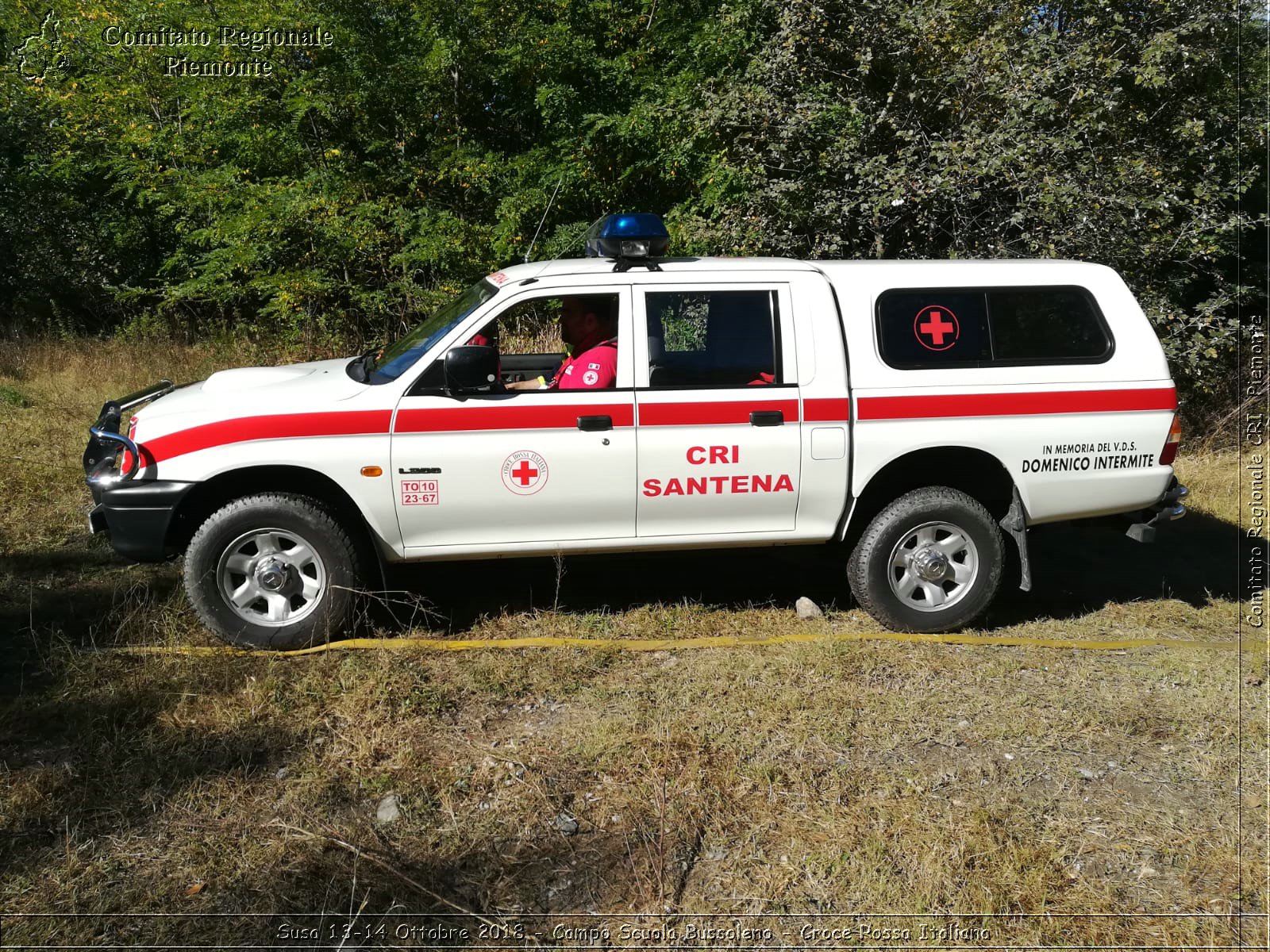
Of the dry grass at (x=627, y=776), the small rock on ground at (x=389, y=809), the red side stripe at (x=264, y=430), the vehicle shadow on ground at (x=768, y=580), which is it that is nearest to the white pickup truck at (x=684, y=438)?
the red side stripe at (x=264, y=430)

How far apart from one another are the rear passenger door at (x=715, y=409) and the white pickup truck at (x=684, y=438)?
0.04 ft

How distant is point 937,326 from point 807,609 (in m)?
1.79

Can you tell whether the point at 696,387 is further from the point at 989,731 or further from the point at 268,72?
the point at 268,72

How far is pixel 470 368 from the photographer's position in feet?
14.6

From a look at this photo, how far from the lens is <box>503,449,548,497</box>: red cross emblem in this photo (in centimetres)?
461

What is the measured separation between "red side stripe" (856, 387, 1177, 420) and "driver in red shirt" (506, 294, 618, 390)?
4.37 feet

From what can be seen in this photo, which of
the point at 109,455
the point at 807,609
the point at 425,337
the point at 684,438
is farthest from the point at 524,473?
the point at 109,455

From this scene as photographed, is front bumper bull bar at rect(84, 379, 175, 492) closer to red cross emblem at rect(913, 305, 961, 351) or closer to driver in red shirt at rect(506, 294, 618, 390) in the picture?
driver in red shirt at rect(506, 294, 618, 390)

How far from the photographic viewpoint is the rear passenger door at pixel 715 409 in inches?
185

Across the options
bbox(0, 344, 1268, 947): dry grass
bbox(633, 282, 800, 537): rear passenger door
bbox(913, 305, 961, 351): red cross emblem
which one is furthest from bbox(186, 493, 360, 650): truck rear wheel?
bbox(913, 305, 961, 351): red cross emblem

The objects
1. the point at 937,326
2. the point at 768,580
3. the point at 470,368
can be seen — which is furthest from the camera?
the point at 768,580

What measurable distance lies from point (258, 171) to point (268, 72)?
1.30m

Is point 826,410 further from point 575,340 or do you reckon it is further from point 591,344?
point 575,340

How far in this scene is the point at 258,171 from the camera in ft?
40.8
